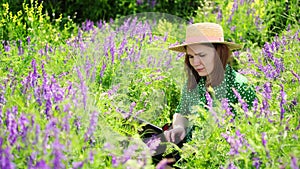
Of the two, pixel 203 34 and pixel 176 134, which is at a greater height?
pixel 203 34

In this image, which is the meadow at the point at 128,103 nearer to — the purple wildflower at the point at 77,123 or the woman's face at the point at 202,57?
the purple wildflower at the point at 77,123

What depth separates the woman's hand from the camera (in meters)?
3.02

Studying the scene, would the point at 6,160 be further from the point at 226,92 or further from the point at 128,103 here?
the point at 226,92

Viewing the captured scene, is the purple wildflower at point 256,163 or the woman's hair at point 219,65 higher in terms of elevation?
the woman's hair at point 219,65

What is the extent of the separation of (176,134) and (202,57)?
1.73 feet

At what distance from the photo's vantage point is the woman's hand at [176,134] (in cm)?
302

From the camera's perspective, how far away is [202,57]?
3.15 metres

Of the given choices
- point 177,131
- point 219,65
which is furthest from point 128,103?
point 219,65

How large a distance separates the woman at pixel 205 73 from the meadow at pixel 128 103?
145 mm

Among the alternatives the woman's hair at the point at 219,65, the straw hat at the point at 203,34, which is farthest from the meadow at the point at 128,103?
the straw hat at the point at 203,34

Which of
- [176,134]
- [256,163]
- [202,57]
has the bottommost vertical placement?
[176,134]

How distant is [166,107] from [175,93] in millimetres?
332

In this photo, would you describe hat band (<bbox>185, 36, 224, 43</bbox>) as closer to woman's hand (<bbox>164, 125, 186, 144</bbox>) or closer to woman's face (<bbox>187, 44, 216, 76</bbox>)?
woman's face (<bbox>187, 44, 216, 76</bbox>)

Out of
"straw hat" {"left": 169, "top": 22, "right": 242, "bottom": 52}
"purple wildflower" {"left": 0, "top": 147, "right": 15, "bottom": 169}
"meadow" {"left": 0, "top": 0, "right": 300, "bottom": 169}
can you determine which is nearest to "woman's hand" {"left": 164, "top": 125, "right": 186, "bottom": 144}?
"meadow" {"left": 0, "top": 0, "right": 300, "bottom": 169}
